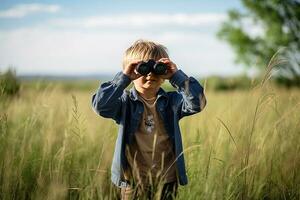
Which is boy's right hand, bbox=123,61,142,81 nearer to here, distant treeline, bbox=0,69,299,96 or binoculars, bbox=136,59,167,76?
binoculars, bbox=136,59,167,76

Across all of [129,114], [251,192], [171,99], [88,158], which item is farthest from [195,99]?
[88,158]

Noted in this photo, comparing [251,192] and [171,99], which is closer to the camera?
[171,99]

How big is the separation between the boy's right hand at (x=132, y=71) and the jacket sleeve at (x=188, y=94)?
21 centimetres

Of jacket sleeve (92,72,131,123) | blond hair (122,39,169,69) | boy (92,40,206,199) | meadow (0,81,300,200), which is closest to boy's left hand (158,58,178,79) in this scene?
boy (92,40,206,199)

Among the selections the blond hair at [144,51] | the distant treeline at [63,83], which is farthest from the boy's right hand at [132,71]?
the distant treeline at [63,83]

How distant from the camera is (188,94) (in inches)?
103

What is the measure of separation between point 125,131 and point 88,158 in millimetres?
957

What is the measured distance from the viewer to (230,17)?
2331cm

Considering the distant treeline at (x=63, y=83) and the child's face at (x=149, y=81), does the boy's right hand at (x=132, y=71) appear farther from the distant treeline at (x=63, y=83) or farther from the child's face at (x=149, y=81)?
the distant treeline at (x=63, y=83)

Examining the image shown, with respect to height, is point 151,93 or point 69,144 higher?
point 151,93

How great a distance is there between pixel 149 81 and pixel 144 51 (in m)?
0.19

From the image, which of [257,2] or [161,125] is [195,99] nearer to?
[161,125]

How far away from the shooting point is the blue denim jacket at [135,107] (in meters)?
2.61

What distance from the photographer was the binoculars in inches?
99.3
